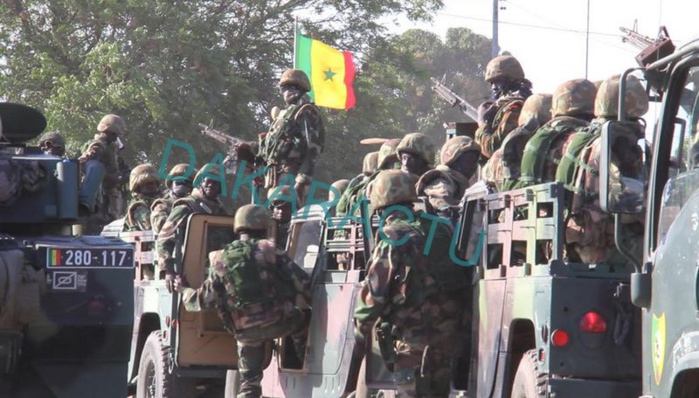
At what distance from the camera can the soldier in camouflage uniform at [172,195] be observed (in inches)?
553

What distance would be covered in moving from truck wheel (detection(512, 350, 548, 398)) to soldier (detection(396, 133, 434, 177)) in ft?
9.38

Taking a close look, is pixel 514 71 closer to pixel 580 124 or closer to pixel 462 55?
pixel 580 124

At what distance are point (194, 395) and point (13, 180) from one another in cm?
348

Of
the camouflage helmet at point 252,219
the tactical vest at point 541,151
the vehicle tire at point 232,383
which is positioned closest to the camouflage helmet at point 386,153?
the camouflage helmet at point 252,219

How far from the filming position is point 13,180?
1039 cm

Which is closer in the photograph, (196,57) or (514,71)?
(514,71)

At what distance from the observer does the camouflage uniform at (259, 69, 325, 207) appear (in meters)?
14.6

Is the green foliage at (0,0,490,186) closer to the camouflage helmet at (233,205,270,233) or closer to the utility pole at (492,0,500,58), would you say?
the utility pole at (492,0,500,58)

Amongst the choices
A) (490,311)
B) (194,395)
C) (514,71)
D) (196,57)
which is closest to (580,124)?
(490,311)

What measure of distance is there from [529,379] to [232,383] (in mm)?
4683

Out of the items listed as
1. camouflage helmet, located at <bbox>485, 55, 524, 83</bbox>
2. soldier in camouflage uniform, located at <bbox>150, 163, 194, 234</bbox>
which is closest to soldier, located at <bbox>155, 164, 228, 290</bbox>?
soldier in camouflage uniform, located at <bbox>150, 163, 194, 234</bbox>

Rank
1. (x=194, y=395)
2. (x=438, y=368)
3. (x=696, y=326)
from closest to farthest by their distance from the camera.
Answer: (x=696, y=326) → (x=438, y=368) → (x=194, y=395)

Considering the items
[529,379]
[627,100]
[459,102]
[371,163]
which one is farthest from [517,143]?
[459,102]

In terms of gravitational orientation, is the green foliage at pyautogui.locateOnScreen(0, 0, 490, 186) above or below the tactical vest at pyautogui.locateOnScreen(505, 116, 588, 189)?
above
